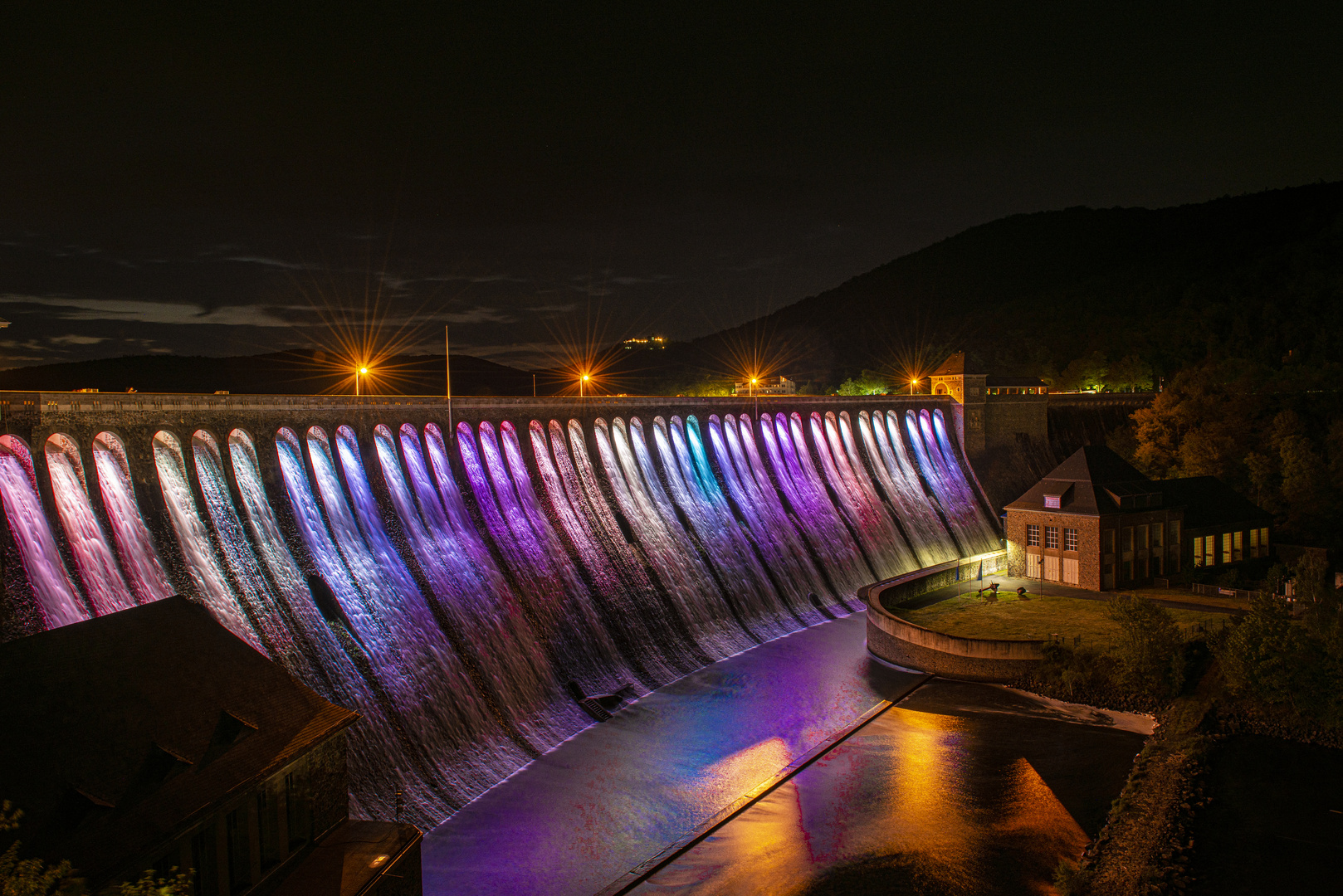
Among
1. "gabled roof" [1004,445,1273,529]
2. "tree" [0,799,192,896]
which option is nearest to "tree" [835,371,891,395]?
"gabled roof" [1004,445,1273,529]

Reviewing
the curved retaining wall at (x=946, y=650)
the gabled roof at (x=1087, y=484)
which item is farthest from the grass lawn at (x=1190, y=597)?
the curved retaining wall at (x=946, y=650)

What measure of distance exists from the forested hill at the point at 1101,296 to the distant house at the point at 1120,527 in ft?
124

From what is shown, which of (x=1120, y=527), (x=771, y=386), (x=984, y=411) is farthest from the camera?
(x=771, y=386)

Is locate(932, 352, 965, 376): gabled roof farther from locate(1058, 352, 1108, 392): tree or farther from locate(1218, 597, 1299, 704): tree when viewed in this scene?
locate(1218, 597, 1299, 704): tree

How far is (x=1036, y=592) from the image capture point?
36.2m

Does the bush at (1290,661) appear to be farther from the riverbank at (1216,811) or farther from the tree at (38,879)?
the tree at (38,879)

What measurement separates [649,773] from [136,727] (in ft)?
41.9

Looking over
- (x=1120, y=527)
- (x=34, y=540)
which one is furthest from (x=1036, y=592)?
(x=34, y=540)

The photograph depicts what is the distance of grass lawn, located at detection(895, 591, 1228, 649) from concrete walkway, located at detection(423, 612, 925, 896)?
318 cm

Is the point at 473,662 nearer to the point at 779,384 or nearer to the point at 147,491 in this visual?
the point at 147,491

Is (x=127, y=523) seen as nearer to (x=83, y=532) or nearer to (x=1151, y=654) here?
(x=83, y=532)

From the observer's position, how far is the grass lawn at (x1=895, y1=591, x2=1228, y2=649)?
2928cm

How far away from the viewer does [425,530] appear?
25359 millimetres

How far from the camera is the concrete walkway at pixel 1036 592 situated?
32.2 meters
